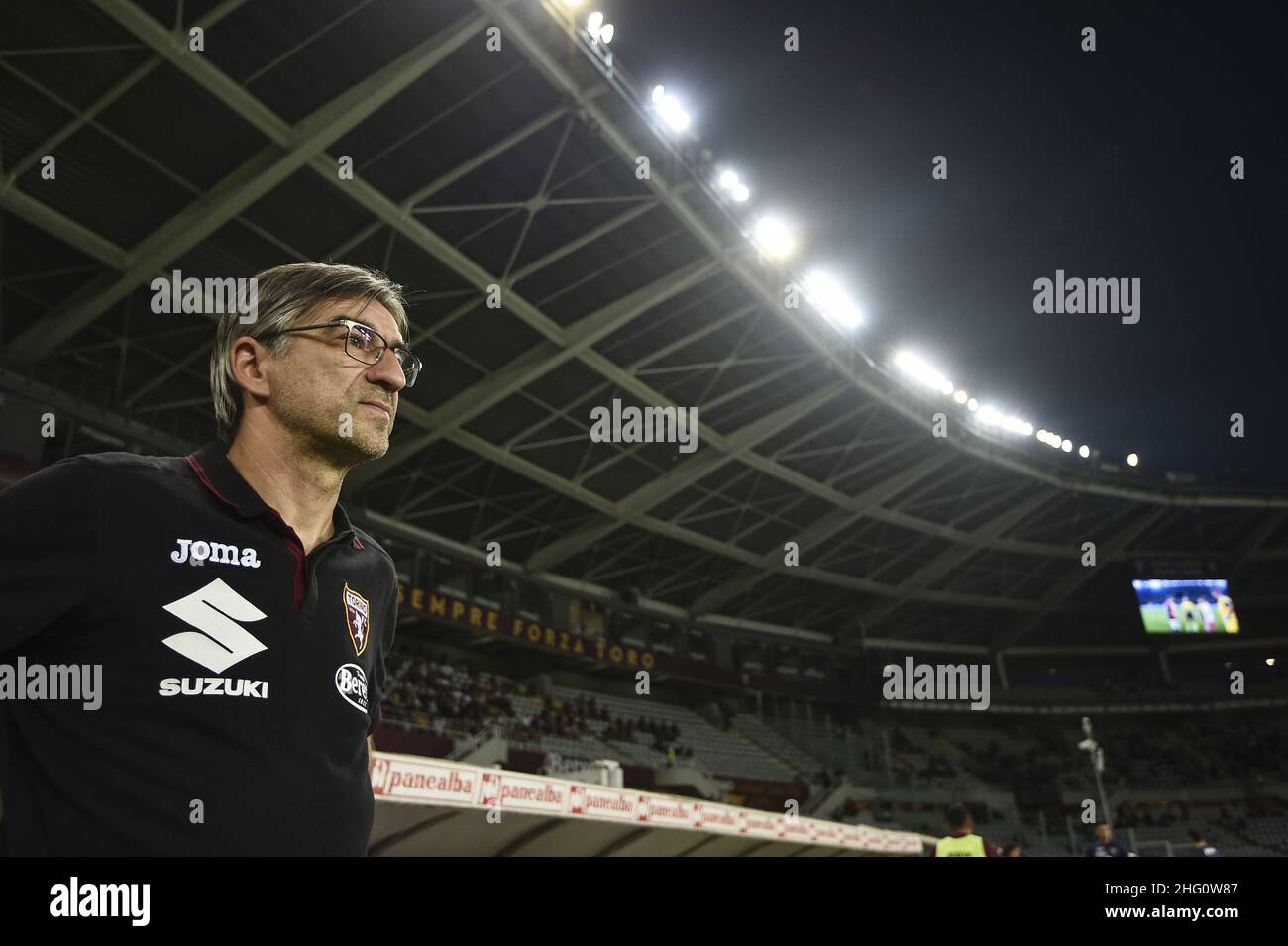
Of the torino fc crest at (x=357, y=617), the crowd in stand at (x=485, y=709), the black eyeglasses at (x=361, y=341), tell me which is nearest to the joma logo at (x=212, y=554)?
the torino fc crest at (x=357, y=617)

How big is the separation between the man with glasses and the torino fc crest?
11 millimetres

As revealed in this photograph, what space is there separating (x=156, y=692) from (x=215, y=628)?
0.14 meters

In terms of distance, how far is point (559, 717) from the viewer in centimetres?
3059

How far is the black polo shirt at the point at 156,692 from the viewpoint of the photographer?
1.46 metres

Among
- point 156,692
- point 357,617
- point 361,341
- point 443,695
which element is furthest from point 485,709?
point 156,692

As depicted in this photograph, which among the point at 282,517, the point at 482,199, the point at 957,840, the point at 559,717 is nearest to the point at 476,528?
the point at 559,717

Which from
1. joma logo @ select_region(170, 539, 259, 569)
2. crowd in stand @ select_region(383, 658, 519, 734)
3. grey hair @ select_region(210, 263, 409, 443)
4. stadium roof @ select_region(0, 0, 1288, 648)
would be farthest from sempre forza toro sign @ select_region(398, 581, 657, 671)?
joma logo @ select_region(170, 539, 259, 569)

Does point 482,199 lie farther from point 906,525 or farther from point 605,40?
point 906,525

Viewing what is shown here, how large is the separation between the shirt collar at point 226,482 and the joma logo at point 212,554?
3.6 inches

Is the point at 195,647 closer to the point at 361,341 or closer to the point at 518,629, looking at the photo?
the point at 361,341

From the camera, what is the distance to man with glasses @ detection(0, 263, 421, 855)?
4.79 feet
